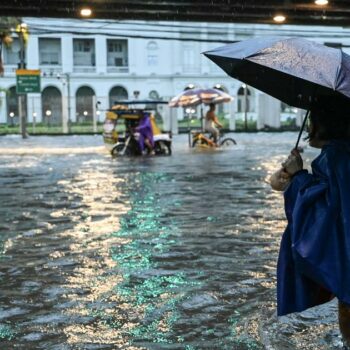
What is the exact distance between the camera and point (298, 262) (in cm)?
310

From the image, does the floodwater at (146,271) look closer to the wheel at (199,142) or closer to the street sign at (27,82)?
the wheel at (199,142)

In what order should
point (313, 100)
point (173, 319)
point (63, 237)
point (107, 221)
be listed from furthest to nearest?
point (107, 221)
point (63, 237)
point (173, 319)
point (313, 100)

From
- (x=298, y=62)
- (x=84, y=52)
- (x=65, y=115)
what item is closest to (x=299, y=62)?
(x=298, y=62)

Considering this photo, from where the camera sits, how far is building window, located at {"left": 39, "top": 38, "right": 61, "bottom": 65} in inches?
2675

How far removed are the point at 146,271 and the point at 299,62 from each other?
2.88m

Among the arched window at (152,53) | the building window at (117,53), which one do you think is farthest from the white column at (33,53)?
the arched window at (152,53)

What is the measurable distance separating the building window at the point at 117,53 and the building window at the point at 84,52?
1.66 m

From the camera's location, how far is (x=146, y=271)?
5.67 meters

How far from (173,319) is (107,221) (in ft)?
12.9

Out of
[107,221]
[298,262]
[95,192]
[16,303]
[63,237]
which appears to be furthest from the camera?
[95,192]

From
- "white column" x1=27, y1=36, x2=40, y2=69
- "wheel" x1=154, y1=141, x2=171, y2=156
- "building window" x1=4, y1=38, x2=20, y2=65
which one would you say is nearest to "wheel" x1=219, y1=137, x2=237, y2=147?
"wheel" x1=154, y1=141, x2=171, y2=156

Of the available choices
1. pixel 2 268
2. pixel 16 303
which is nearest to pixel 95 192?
pixel 2 268

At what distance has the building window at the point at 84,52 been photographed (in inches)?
2704

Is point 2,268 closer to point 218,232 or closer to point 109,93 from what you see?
point 218,232
